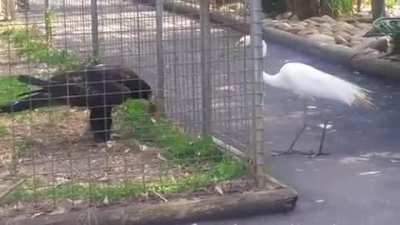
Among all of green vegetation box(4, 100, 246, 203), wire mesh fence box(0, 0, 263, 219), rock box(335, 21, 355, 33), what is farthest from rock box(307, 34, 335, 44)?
green vegetation box(4, 100, 246, 203)

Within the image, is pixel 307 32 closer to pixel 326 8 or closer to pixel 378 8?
pixel 378 8

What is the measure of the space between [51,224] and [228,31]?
1899 mm

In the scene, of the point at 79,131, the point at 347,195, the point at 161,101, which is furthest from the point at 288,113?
the point at 347,195

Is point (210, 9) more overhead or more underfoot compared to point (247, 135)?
more overhead

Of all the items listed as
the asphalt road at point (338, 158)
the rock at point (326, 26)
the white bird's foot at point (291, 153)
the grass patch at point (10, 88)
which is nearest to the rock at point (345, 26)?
the rock at point (326, 26)

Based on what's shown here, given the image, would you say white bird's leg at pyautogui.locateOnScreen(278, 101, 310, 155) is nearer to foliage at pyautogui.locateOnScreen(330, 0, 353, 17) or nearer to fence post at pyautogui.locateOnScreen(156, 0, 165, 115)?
fence post at pyautogui.locateOnScreen(156, 0, 165, 115)

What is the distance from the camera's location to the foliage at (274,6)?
17.0 metres

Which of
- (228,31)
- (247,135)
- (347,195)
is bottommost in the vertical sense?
(347,195)

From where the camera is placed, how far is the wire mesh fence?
5562 mm

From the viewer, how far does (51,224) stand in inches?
197

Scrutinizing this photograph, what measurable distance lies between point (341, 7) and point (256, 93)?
424 inches

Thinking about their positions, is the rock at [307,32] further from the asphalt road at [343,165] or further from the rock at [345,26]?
the asphalt road at [343,165]

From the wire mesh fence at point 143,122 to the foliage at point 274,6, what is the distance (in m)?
8.94

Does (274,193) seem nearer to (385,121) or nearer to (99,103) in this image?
(99,103)
